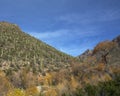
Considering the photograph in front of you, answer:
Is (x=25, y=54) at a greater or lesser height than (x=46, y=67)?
greater

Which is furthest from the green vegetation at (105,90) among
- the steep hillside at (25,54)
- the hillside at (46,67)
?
the steep hillside at (25,54)

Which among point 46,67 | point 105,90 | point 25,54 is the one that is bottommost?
point 105,90

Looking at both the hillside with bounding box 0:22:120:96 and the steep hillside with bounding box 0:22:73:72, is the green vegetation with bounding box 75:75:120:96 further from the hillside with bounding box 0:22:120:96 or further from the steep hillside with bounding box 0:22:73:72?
the steep hillside with bounding box 0:22:73:72

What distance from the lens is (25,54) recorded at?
95.4 meters

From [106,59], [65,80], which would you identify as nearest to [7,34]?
[65,80]

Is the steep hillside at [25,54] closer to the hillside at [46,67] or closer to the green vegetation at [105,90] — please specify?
the hillside at [46,67]

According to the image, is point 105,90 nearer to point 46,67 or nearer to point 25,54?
point 46,67

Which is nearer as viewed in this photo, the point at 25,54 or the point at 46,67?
the point at 46,67

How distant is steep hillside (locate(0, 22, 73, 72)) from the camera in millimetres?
89625

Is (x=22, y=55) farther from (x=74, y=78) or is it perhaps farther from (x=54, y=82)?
(x=74, y=78)

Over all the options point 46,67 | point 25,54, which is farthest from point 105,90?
point 25,54

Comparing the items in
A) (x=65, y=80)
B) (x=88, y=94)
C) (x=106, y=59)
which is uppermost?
(x=106, y=59)

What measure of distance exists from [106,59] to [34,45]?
35.9 m

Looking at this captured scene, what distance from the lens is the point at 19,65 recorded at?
90125mm
